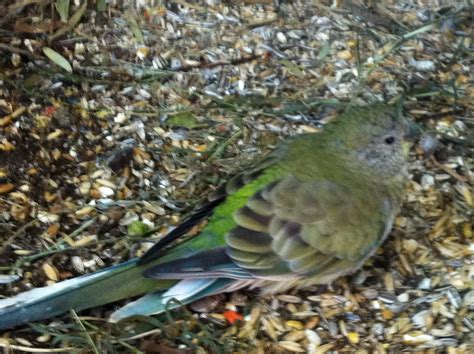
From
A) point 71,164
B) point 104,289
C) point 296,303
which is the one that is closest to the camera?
point 104,289

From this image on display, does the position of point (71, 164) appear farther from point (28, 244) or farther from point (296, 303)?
point (296, 303)

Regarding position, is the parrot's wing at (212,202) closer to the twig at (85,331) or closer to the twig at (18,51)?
the twig at (85,331)

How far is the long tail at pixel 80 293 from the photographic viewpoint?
7.42ft

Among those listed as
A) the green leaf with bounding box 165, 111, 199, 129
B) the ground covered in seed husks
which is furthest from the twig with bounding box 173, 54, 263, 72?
the green leaf with bounding box 165, 111, 199, 129

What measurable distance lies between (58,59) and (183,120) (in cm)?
68

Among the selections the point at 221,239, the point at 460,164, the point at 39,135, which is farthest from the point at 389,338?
the point at 39,135

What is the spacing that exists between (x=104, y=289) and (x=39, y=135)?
952mm

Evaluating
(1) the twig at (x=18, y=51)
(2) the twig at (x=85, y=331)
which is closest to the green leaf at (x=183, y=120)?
(1) the twig at (x=18, y=51)

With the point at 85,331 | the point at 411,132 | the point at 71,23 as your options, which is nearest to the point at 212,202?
the point at 85,331

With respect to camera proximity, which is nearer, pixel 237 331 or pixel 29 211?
pixel 237 331

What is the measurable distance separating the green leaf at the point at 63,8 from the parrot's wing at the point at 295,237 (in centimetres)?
156

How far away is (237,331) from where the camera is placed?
2.43 m

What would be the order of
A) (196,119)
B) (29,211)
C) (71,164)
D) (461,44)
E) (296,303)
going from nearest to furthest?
(296,303)
(29,211)
(71,164)
(196,119)
(461,44)

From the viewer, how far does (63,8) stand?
3.45 metres
